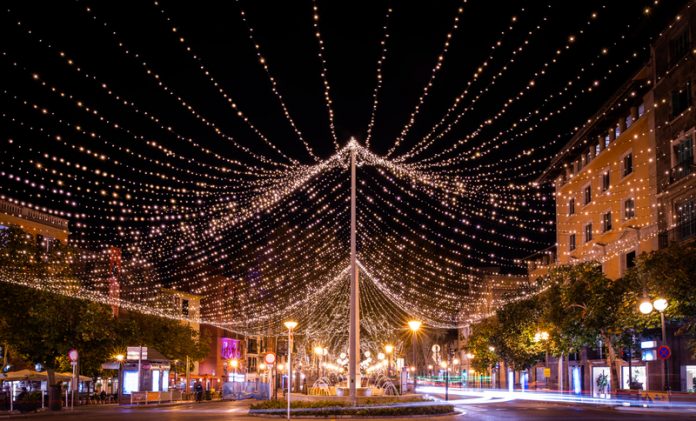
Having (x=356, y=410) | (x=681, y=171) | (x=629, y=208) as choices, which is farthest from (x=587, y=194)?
(x=356, y=410)

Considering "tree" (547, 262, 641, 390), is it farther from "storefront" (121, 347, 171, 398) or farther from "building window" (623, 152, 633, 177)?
"storefront" (121, 347, 171, 398)

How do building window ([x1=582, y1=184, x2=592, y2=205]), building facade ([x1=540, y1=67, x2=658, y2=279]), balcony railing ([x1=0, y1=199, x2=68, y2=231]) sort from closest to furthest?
building facade ([x1=540, y1=67, x2=658, y2=279]), balcony railing ([x1=0, y1=199, x2=68, y2=231]), building window ([x1=582, y1=184, x2=592, y2=205])

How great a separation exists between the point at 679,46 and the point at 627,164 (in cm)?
818

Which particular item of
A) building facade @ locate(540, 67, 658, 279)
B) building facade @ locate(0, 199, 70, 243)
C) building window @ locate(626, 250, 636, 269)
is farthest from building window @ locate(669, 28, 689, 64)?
building facade @ locate(0, 199, 70, 243)

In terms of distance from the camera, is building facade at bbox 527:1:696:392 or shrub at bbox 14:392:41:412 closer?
shrub at bbox 14:392:41:412

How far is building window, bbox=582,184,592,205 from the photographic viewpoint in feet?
165

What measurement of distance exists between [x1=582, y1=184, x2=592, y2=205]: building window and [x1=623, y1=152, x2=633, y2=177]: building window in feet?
23.3

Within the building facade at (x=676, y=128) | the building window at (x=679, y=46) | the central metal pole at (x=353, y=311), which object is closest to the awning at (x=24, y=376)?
the central metal pole at (x=353, y=311)

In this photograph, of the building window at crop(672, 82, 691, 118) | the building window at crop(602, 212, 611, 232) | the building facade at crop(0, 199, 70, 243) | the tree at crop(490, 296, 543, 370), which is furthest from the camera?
the tree at crop(490, 296, 543, 370)

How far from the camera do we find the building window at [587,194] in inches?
1984

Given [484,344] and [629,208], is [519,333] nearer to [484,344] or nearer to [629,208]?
[484,344]

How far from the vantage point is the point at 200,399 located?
173ft

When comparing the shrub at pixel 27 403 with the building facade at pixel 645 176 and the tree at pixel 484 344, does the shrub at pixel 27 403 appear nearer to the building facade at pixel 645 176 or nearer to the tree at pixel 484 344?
the building facade at pixel 645 176

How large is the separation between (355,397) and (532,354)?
30.0 metres
